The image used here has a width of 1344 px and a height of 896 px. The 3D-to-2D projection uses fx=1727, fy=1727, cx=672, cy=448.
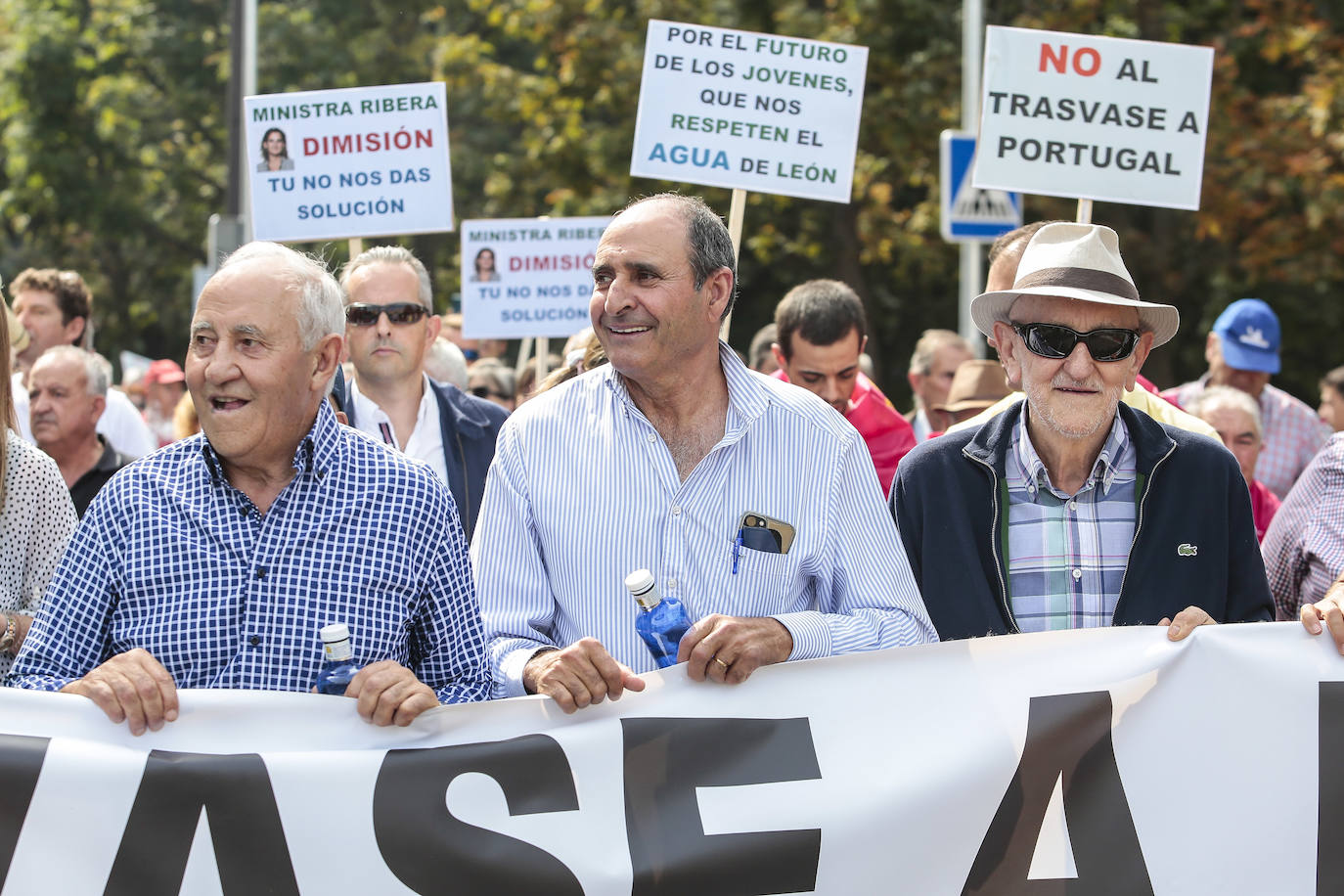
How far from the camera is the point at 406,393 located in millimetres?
5711

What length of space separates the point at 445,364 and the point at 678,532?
160 inches

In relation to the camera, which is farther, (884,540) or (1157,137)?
(1157,137)

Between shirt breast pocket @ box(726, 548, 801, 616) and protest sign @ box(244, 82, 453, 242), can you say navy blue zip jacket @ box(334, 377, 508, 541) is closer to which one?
protest sign @ box(244, 82, 453, 242)

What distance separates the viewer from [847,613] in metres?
3.68

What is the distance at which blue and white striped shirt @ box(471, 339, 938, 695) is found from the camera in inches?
141

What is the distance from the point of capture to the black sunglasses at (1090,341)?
12.8ft

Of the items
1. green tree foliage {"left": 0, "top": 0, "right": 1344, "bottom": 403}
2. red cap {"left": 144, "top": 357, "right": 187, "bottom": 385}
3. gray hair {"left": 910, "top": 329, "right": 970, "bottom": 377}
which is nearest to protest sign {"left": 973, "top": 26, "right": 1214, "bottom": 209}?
gray hair {"left": 910, "top": 329, "right": 970, "bottom": 377}

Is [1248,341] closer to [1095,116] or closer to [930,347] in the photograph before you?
[930,347]

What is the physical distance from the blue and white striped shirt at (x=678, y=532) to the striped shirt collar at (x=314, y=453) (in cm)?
42

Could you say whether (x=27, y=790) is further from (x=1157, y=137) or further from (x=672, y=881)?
(x=1157, y=137)

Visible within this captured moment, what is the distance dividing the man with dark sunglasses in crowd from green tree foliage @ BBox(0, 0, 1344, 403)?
11.9 m

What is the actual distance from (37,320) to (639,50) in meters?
12.9

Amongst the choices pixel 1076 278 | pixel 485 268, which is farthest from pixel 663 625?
pixel 485 268

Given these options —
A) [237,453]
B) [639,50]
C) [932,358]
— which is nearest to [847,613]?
[237,453]
